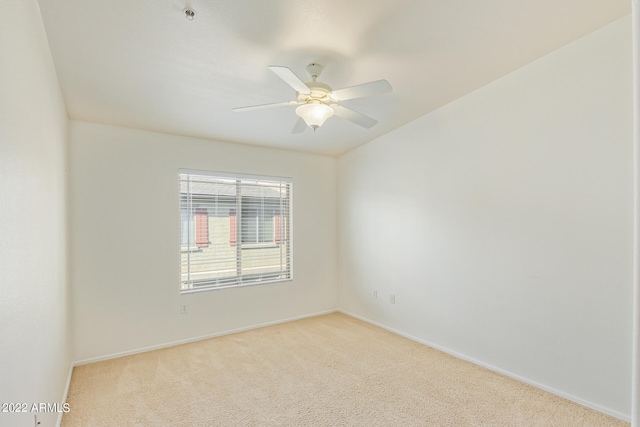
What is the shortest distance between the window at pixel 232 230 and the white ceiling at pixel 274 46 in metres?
1.02

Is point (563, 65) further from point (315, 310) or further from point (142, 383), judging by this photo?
point (142, 383)

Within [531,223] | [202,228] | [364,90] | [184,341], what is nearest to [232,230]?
[202,228]

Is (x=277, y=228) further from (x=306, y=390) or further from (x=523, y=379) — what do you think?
(x=523, y=379)

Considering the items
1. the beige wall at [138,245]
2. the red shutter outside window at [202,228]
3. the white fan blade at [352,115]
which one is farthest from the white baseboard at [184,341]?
the white fan blade at [352,115]

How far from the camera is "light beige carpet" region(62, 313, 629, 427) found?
219 cm

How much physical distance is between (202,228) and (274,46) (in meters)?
2.44

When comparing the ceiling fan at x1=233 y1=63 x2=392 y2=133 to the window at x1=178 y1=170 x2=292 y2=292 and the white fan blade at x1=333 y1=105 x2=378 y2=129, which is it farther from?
the window at x1=178 y1=170 x2=292 y2=292

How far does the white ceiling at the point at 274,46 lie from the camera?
1.84 meters

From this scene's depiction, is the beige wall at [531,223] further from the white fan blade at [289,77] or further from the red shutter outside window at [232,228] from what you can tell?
the red shutter outside window at [232,228]

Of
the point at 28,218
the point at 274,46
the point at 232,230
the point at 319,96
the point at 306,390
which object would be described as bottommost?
the point at 306,390

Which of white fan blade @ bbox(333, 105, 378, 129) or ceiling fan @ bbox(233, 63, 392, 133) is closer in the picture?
ceiling fan @ bbox(233, 63, 392, 133)

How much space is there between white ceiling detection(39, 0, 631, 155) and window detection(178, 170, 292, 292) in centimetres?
102

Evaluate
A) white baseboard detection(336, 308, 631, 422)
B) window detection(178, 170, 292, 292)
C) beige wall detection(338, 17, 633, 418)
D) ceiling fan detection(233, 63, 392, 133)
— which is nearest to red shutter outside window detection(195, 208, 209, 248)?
window detection(178, 170, 292, 292)

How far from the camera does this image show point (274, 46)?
2.13 meters
